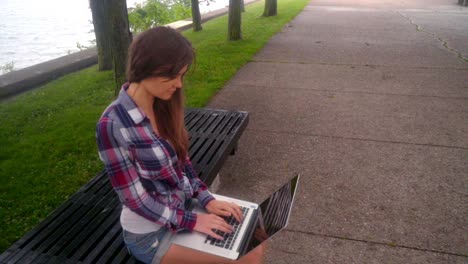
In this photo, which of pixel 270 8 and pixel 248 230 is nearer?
pixel 248 230

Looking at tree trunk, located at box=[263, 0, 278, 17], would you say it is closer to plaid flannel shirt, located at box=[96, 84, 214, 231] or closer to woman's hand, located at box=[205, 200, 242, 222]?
woman's hand, located at box=[205, 200, 242, 222]

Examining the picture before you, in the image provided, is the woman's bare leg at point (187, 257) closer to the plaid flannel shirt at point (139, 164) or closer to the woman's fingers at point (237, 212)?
the plaid flannel shirt at point (139, 164)

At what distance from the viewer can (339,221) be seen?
282cm

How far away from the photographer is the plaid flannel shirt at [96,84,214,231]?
1.53 metres

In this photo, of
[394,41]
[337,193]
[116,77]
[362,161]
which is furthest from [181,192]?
[394,41]

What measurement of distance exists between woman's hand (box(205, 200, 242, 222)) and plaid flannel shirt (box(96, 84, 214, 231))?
0.58 ft

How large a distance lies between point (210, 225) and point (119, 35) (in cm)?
370

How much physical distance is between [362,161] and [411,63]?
4.25 meters

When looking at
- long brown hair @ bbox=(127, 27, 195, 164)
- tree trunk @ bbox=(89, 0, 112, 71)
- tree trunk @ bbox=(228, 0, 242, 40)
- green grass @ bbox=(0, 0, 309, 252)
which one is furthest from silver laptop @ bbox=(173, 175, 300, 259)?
tree trunk @ bbox=(228, 0, 242, 40)

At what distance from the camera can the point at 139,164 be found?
1.63 metres

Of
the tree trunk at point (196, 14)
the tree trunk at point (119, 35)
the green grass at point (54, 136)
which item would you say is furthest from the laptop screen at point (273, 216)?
the tree trunk at point (196, 14)

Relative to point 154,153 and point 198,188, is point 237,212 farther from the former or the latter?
point 154,153

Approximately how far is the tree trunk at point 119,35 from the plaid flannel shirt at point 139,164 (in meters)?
3.39

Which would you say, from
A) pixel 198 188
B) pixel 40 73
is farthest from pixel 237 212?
pixel 40 73
